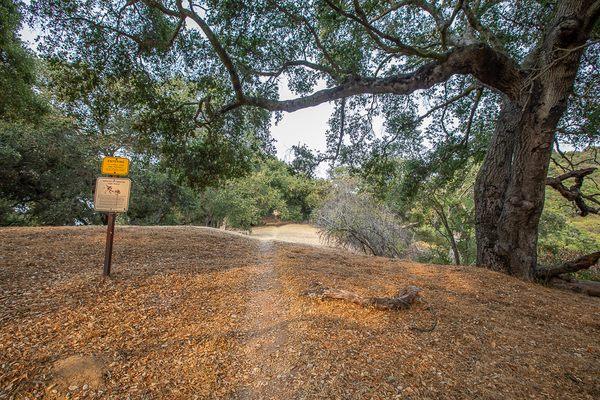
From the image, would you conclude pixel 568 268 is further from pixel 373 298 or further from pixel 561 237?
pixel 561 237

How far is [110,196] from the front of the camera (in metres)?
2.96

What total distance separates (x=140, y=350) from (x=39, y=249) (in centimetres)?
339

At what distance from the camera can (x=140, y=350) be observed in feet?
5.74

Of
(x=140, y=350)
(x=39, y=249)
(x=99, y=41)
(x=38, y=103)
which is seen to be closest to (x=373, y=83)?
(x=140, y=350)

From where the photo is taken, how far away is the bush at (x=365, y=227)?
8.52 meters

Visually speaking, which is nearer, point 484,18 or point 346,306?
point 346,306

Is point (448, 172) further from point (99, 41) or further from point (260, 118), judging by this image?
point (99, 41)

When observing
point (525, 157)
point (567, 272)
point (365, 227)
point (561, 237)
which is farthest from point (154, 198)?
point (561, 237)

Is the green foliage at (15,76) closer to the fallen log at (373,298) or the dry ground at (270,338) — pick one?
the dry ground at (270,338)

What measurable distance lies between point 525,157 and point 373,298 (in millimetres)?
3129

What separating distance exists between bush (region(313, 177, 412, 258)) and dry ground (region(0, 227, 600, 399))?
503 centimetres

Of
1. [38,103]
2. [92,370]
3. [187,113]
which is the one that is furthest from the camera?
[38,103]

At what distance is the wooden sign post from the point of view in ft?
9.63

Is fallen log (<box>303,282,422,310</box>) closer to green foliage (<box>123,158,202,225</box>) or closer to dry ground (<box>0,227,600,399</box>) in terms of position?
dry ground (<box>0,227,600,399</box>)
